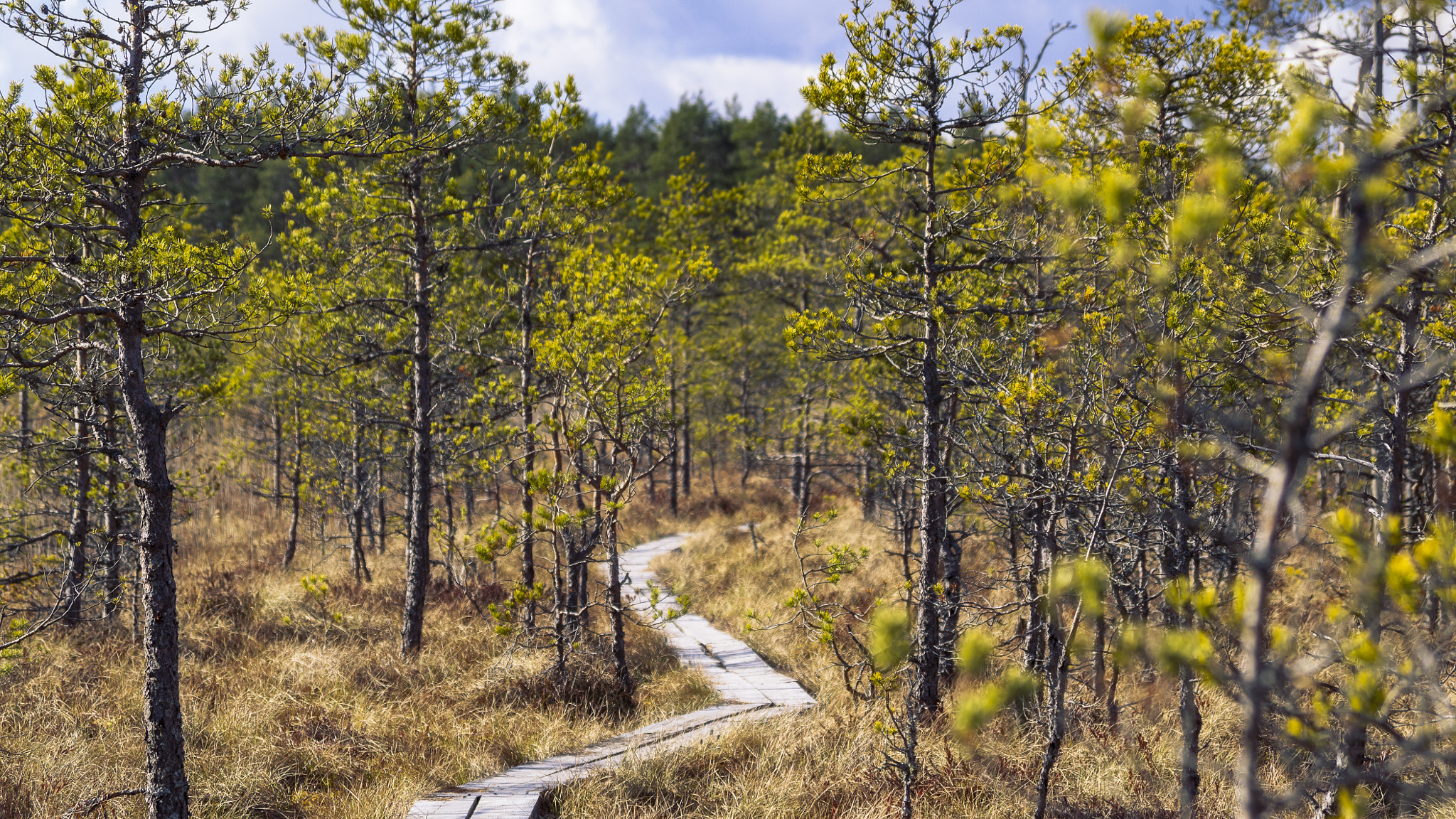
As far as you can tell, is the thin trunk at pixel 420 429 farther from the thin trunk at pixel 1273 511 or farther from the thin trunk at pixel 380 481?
the thin trunk at pixel 1273 511

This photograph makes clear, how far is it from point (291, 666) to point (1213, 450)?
8231 mm

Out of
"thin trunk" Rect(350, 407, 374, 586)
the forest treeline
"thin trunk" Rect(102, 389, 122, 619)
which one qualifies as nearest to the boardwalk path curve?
the forest treeline

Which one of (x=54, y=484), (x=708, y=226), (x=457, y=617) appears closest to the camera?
(x=54, y=484)

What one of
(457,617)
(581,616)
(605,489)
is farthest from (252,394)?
(605,489)

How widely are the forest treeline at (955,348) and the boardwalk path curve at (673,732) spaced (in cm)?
102

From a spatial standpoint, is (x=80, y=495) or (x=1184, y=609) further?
(x=80, y=495)

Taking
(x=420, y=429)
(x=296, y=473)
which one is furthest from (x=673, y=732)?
(x=296, y=473)

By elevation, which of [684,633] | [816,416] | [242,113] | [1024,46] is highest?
[1024,46]

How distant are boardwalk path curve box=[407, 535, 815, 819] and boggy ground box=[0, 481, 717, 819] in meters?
0.20

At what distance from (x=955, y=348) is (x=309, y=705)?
20.9ft

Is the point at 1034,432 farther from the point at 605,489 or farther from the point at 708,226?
the point at 708,226

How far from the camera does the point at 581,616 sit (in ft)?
28.9

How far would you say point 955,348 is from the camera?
20.6ft

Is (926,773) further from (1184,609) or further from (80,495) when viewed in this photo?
(80,495)
